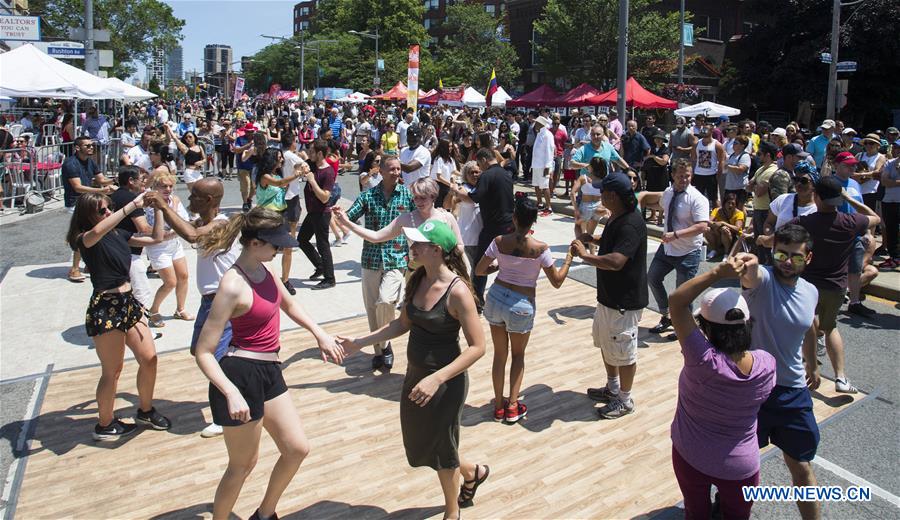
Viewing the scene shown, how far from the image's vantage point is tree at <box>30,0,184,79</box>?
1763 inches

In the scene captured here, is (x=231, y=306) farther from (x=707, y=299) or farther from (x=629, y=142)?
(x=629, y=142)

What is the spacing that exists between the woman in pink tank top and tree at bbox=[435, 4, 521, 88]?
46307 mm

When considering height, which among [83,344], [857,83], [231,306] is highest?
[857,83]

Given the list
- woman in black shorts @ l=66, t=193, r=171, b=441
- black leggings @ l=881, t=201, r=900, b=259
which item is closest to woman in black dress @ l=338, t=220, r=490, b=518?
woman in black shorts @ l=66, t=193, r=171, b=441

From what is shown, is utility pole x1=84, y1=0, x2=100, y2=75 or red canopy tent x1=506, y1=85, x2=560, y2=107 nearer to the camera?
utility pole x1=84, y1=0, x2=100, y2=75

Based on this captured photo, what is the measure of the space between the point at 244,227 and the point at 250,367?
Result: 0.74 m

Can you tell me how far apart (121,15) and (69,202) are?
4389 centimetres

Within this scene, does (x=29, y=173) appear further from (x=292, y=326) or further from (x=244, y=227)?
(x=244, y=227)

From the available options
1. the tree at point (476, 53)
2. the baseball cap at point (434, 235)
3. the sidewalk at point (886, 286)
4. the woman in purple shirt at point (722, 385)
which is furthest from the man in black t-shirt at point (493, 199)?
A: the tree at point (476, 53)

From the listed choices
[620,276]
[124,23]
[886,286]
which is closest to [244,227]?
[620,276]

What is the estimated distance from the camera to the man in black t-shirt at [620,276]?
5.05 m

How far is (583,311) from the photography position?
8203mm

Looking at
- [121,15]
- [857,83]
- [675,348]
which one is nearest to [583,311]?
[675,348]

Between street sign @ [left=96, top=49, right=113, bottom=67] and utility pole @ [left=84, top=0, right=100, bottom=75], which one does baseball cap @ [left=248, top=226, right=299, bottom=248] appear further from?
street sign @ [left=96, top=49, right=113, bottom=67]
